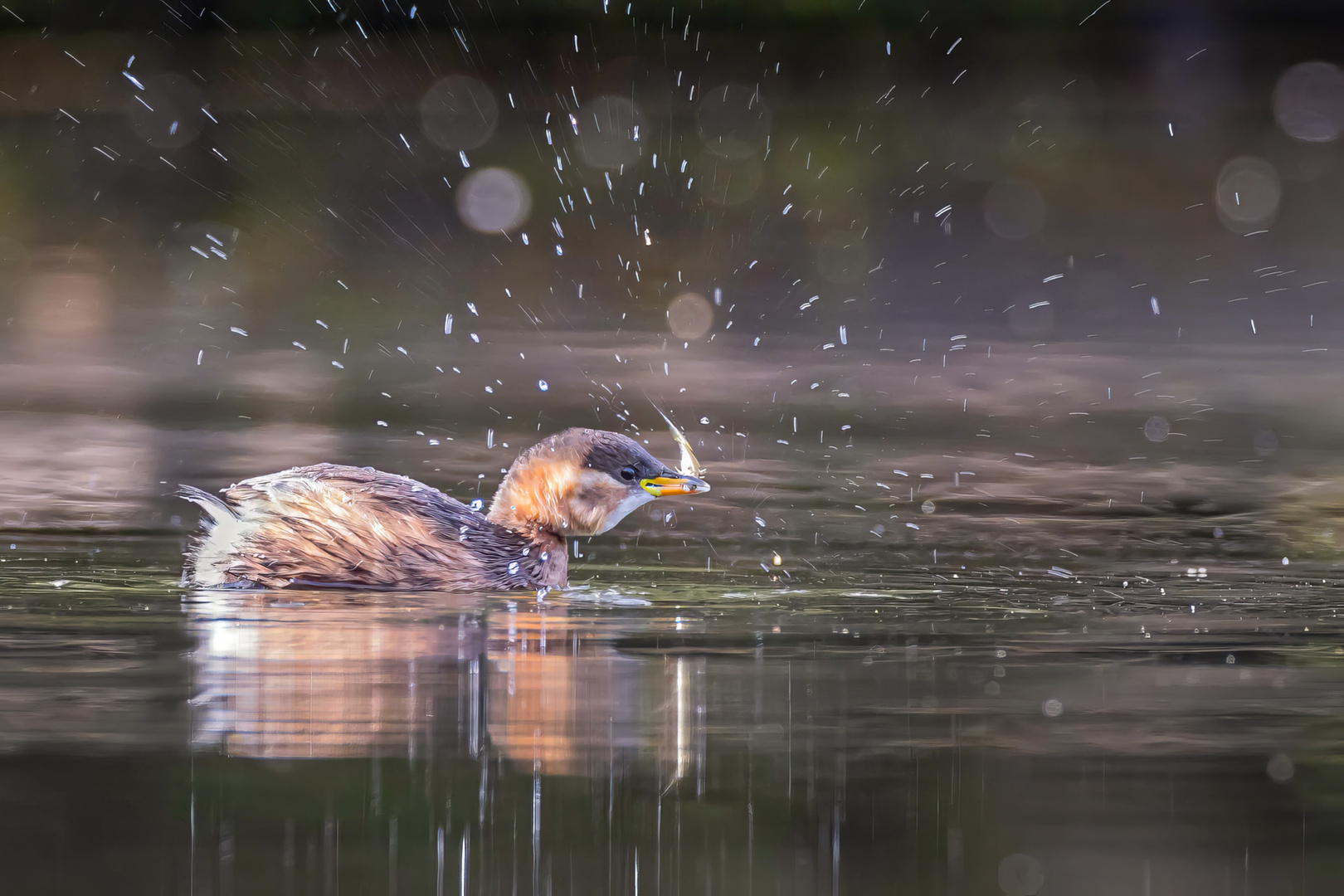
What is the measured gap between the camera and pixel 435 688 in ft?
12.8

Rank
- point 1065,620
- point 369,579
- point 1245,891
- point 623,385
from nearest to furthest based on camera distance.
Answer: point 1245,891
point 1065,620
point 369,579
point 623,385

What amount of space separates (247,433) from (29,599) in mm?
3164

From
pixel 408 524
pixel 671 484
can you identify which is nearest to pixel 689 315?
pixel 671 484

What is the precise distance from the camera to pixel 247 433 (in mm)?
8359

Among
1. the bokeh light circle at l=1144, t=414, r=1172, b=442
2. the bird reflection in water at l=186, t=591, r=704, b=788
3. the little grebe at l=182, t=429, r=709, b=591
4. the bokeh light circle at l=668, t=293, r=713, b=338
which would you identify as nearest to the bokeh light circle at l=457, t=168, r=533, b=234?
the bokeh light circle at l=668, t=293, r=713, b=338

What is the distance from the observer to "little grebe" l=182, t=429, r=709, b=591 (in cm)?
575

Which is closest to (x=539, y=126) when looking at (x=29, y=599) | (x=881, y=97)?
(x=881, y=97)

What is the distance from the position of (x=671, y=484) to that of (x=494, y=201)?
5976 millimetres

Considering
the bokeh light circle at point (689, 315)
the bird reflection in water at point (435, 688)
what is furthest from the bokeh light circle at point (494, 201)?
the bird reflection in water at point (435, 688)

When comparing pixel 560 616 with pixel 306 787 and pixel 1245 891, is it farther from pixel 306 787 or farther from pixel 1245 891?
pixel 1245 891

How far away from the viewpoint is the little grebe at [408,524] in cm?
575

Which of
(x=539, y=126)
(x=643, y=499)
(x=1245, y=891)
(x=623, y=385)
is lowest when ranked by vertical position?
(x=1245, y=891)

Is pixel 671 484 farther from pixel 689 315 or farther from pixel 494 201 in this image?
pixel 494 201

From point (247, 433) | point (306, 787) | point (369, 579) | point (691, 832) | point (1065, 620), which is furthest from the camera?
point (247, 433)
